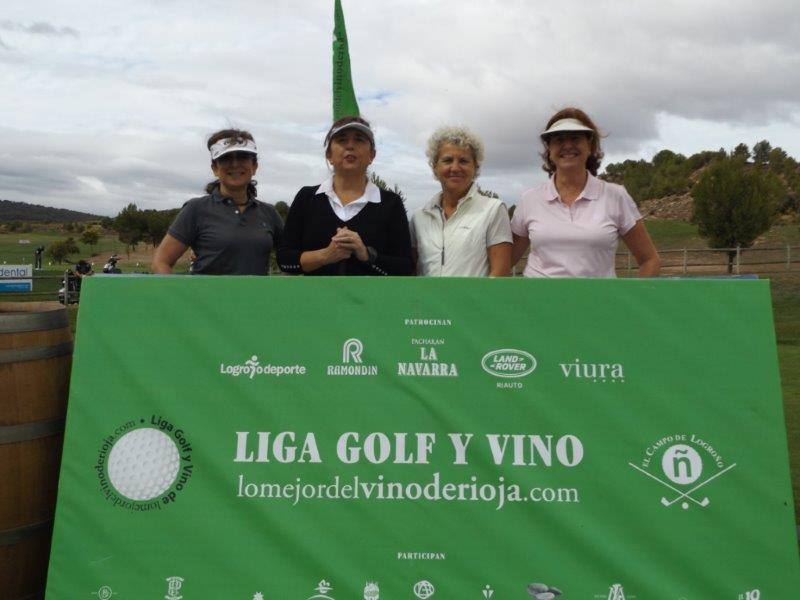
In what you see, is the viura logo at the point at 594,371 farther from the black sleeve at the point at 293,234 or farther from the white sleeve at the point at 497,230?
the black sleeve at the point at 293,234

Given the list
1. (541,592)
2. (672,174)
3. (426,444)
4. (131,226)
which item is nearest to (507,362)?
(426,444)

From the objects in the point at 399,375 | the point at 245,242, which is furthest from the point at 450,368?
the point at 245,242

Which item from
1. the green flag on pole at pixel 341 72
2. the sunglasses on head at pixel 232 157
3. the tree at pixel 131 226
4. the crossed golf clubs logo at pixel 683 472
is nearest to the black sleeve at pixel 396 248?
the sunglasses on head at pixel 232 157

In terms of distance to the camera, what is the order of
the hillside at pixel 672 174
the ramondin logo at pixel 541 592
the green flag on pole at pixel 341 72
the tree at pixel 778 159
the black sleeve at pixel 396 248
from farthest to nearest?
the tree at pixel 778 159, the hillside at pixel 672 174, the green flag on pole at pixel 341 72, the black sleeve at pixel 396 248, the ramondin logo at pixel 541 592

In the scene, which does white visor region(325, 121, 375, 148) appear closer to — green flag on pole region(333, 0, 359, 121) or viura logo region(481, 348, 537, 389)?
green flag on pole region(333, 0, 359, 121)

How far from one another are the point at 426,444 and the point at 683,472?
1025mm

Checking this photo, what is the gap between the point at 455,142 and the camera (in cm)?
383

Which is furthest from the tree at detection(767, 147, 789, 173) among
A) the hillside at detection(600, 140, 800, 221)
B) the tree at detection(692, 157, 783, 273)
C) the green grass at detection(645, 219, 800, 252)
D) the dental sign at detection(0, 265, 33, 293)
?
the dental sign at detection(0, 265, 33, 293)

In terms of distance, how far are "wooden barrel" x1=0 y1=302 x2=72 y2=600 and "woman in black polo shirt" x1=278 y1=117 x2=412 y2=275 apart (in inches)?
47.3

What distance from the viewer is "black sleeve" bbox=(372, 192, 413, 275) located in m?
3.61

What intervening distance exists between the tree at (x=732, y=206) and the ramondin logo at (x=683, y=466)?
3653 centimetres

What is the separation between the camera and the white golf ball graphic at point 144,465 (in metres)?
2.96

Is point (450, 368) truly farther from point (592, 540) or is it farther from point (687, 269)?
point (687, 269)

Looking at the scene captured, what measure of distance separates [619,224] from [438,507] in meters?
1.73
